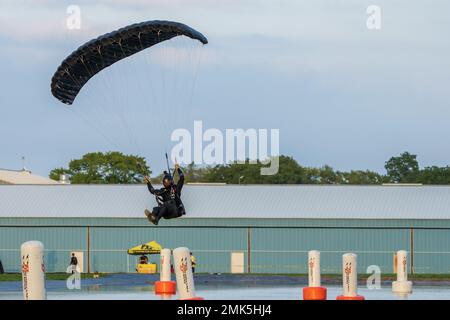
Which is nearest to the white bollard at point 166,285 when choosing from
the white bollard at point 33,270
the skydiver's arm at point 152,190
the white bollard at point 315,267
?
the skydiver's arm at point 152,190

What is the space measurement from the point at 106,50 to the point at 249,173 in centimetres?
11758

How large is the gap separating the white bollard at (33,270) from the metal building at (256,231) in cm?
4927

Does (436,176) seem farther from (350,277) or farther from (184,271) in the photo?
(184,271)

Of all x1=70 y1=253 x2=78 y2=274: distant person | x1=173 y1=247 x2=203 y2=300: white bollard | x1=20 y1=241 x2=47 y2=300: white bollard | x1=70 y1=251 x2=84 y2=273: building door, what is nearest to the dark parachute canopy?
x1=70 y1=253 x2=78 y2=274: distant person

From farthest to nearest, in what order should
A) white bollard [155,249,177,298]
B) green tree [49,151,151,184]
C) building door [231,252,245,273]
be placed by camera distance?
green tree [49,151,151,184] → building door [231,252,245,273] → white bollard [155,249,177,298]

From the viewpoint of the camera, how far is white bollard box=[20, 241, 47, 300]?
19.0 m

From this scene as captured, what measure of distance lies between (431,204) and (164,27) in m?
30.9

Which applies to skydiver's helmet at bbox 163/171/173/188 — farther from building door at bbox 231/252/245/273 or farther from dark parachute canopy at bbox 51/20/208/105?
building door at bbox 231/252/245/273

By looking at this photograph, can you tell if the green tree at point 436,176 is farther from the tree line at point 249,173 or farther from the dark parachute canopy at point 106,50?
the dark parachute canopy at point 106,50

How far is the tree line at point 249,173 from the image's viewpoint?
→ 147 metres

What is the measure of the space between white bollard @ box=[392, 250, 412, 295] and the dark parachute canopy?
41.3ft

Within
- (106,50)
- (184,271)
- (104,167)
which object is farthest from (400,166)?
(184,271)

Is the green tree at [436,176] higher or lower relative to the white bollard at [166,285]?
higher
